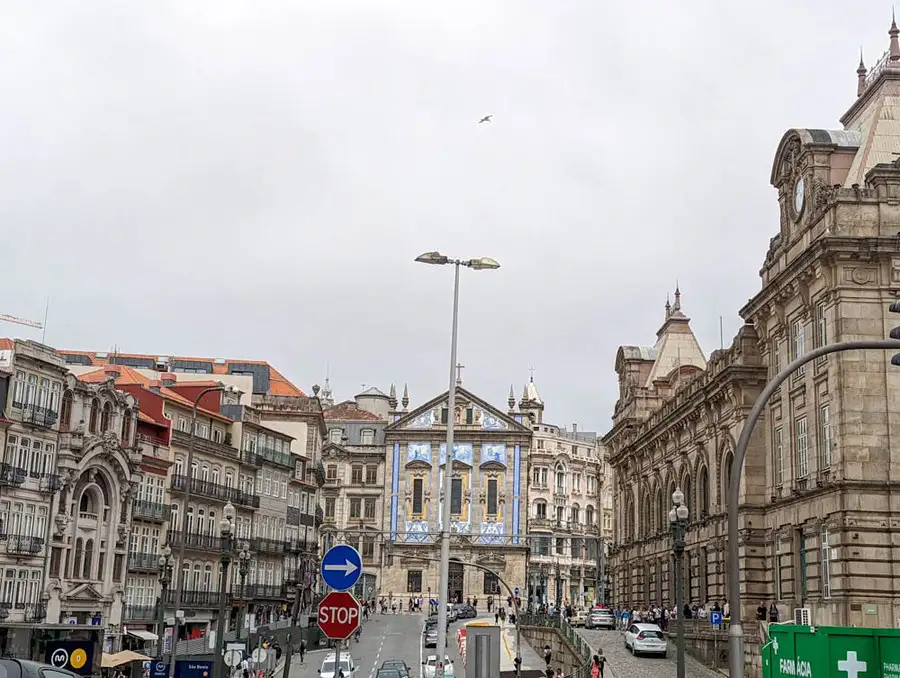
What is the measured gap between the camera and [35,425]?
169 feet

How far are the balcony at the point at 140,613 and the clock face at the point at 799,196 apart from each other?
36095 mm

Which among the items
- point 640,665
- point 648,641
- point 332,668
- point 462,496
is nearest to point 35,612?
point 332,668

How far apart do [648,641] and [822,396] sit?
551 inches

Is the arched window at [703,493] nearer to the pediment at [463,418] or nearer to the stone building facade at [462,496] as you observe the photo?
the stone building facade at [462,496]

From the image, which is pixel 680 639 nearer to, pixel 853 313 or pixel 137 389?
pixel 853 313

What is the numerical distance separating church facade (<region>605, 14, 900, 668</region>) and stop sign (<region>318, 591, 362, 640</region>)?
27291 mm

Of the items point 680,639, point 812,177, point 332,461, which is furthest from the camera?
point 332,461

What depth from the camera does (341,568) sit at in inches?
647

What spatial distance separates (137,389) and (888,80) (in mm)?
39159

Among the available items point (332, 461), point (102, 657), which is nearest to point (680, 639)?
point (102, 657)

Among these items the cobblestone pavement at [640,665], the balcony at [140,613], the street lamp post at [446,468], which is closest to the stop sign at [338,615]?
the street lamp post at [446,468]

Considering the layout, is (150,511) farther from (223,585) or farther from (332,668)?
(223,585)

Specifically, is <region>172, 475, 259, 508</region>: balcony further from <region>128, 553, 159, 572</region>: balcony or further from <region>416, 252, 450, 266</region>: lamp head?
<region>416, 252, 450, 266</region>: lamp head

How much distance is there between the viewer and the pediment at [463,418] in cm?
11756
